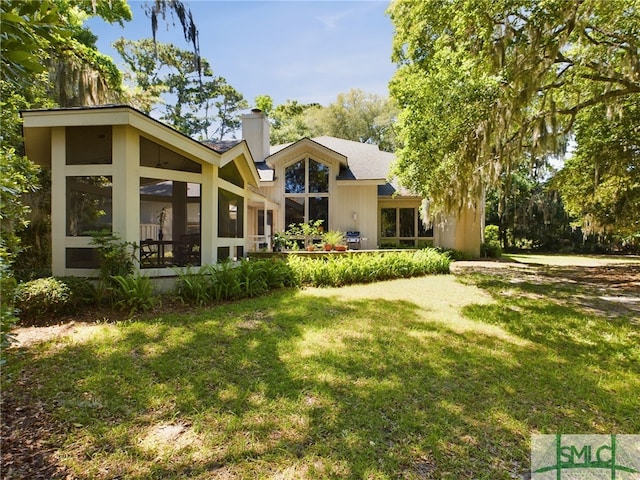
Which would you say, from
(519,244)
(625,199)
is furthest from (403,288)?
(519,244)

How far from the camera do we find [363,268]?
9109 mm

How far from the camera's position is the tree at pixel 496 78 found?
21.3 ft

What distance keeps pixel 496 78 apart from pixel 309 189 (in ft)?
28.3

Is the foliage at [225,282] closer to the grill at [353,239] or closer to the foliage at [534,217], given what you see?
the grill at [353,239]

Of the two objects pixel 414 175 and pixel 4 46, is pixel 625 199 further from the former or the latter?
pixel 4 46

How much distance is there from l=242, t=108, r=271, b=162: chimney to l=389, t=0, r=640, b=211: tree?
8.02 m

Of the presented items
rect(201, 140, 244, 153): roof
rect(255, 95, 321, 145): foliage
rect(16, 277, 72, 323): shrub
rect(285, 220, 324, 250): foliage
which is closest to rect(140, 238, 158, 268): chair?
rect(16, 277, 72, 323): shrub

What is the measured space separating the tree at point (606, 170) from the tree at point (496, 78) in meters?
1.09

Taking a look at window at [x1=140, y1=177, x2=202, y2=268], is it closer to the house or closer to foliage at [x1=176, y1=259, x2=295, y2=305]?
the house

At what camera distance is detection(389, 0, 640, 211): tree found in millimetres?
6484

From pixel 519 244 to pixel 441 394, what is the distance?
2547 centimetres

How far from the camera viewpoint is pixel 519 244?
24859 mm

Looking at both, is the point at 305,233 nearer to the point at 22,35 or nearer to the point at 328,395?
the point at 328,395

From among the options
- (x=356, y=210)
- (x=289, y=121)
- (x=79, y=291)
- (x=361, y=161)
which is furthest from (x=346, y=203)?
(x=289, y=121)
